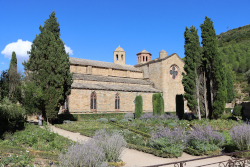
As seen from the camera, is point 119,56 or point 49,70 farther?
point 119,56

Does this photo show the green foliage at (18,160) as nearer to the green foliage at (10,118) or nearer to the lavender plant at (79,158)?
the lavender plant at (79,158)

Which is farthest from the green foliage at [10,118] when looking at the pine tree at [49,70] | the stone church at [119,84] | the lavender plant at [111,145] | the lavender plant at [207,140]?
the lavender plant at [207,140]

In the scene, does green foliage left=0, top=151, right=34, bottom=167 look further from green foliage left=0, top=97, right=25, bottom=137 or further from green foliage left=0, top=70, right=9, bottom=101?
green foliage left=0, top=70, right=9, bottom=101

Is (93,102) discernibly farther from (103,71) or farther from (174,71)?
(174,71)

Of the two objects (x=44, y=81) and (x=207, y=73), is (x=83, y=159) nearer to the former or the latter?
(x=44, y=81)

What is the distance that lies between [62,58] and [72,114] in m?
7.77

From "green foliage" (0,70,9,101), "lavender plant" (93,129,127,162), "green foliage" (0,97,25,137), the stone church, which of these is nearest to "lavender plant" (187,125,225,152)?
"lavender plant" (93,129,127,162)

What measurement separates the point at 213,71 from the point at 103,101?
1338 centimetres

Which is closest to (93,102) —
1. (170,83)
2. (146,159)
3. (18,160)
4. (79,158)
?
(170,83)

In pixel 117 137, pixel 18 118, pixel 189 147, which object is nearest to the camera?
pixel 117 137

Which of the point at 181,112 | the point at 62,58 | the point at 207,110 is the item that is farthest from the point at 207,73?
the point at 62,58

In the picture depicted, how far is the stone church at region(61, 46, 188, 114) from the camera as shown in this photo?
23812 mm

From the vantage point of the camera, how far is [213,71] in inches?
665

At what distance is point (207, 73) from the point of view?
58.0 feet
